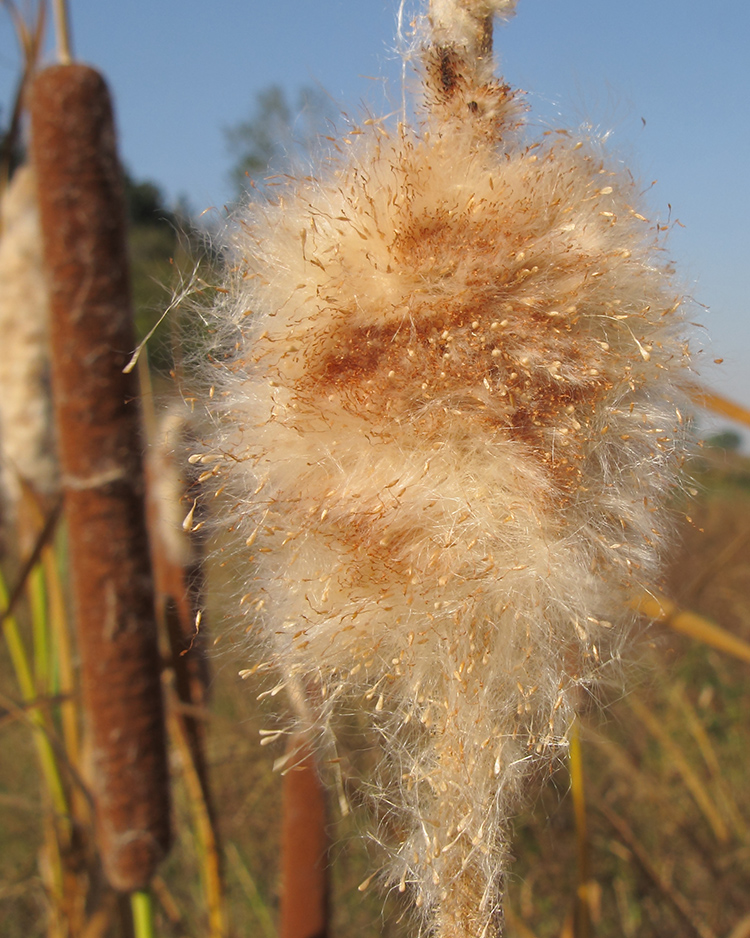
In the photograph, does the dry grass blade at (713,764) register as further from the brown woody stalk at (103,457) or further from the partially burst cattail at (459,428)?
the brown woody stalk at (103,457)

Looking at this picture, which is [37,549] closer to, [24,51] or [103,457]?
[103,457]

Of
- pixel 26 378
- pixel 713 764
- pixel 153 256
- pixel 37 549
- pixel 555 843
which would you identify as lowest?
pixel 555 843

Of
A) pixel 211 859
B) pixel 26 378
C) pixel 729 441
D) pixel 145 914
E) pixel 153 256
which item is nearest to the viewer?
pixel 145 914

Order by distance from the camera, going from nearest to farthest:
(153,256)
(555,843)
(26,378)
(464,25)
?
(464,25)
(26,378)
(555,843)
(153,256)

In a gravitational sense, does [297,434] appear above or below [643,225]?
below

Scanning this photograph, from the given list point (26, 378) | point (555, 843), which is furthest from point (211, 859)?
point (555, 843)

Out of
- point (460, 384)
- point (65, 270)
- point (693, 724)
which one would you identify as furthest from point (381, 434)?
point (693, 724)

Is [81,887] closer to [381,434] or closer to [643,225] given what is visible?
[381,434]
